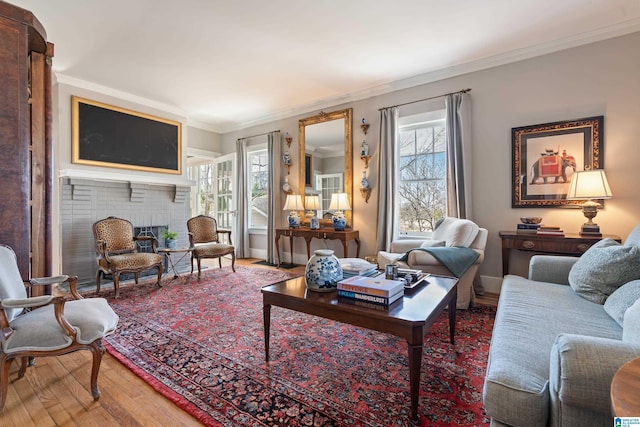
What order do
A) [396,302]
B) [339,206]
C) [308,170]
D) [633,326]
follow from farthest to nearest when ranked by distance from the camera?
[308,170] → [339,206] → [396,302] → [633,326]

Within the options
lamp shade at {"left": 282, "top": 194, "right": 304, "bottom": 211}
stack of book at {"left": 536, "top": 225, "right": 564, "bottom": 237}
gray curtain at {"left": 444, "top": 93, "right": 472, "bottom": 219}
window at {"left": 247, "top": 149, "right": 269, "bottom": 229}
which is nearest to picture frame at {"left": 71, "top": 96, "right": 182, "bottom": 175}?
window at {"left": 247, "top": 149, "right": 269, "bottom": 229}

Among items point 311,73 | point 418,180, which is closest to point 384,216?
point 418,180

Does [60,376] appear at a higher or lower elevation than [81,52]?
lower

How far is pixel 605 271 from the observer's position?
1698 millimetres

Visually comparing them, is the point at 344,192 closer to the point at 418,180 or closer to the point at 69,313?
the point at 418,180

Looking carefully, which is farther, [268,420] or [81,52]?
[81,52]

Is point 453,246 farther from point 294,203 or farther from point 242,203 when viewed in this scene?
point 242,203

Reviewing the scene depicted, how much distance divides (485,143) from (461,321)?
208 cm

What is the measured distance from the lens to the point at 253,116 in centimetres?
555

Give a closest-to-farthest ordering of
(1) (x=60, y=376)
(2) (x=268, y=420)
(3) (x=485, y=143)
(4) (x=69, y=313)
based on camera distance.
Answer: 1. (2) (x=268, y=420)
2. (4) (x=69, y=313)
3. (1) (x=60, y=376)
4. (3) (x=485, y=143)

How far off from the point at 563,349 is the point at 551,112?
3.15 meters

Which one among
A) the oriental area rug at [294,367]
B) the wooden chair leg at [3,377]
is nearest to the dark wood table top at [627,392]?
the oriental area rug at [294,367]

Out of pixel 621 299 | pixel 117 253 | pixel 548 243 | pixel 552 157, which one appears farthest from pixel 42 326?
pixel 552 157

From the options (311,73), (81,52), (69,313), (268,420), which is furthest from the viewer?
(311,73)
